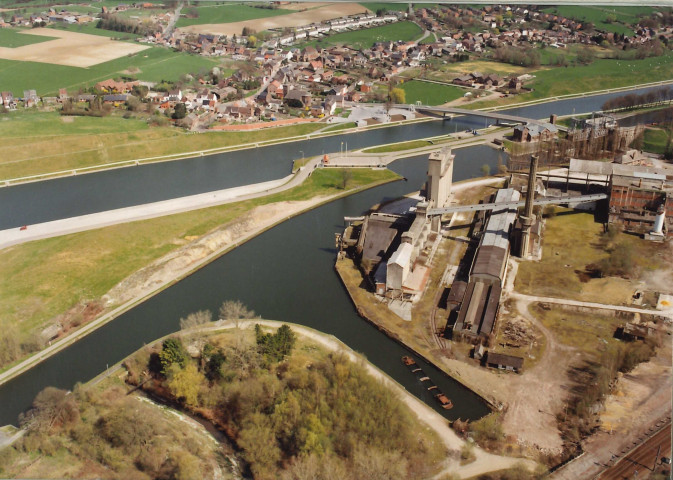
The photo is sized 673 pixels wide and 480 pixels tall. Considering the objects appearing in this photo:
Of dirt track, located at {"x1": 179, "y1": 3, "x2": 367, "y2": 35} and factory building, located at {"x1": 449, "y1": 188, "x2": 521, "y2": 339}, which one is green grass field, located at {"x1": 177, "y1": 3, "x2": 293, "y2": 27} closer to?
dirt track, located at {"x1": 179, "y1": 3, "x2": 367, "y2": 35}

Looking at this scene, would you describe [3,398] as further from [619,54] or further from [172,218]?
[619,54]

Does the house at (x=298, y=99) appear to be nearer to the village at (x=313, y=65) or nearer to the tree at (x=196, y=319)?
the village at (x=313, y=65)

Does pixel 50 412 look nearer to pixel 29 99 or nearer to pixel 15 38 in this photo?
pixel 29 99

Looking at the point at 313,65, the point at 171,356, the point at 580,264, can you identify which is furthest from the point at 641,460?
the point at 313,65

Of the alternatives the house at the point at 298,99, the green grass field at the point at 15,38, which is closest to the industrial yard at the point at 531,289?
the house at the point at 298,99

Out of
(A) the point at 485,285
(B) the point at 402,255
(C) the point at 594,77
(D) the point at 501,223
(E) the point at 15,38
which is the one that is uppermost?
(E) the point at 15,38
